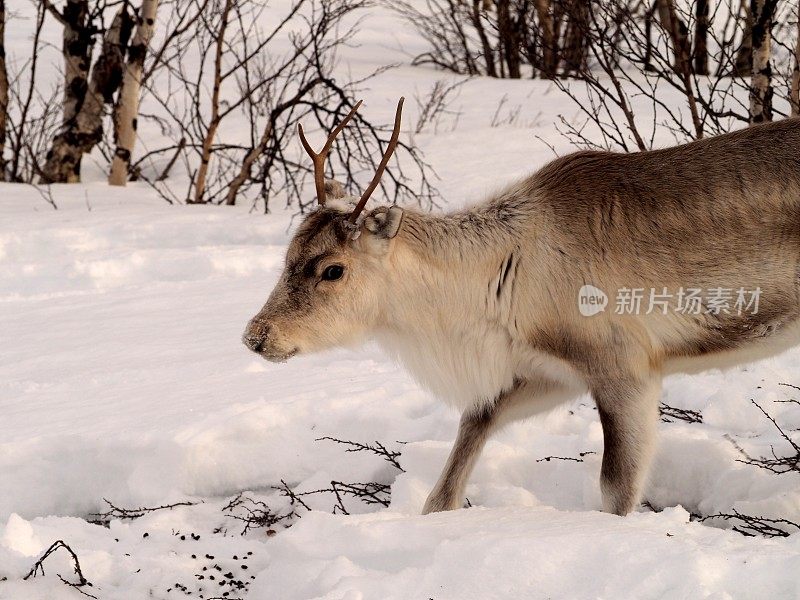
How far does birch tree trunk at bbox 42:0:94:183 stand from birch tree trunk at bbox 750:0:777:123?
6.69 meters

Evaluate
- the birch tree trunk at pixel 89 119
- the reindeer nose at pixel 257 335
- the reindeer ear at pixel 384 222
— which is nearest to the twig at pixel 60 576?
the reindeer nose at pixel 257 335

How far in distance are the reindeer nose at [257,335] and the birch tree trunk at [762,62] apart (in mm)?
4056

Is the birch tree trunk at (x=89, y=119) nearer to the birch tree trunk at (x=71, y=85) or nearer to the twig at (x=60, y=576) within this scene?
the birch tree trunk at (x=71, y=85)

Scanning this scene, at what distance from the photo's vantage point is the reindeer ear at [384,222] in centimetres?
390

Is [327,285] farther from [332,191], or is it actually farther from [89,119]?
[89,119]

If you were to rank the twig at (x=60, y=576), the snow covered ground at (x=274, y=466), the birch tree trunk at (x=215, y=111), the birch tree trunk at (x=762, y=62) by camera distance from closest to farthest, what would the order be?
the snow covered ground at (x=274, y=466) → the twig at (x=60, y=576) → the birch tree trunk at (x=762, y=62) → the birch tree trunk at (x=215, y=111)

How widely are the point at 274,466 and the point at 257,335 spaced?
2.76ft

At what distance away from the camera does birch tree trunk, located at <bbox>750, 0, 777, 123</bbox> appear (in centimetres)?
659

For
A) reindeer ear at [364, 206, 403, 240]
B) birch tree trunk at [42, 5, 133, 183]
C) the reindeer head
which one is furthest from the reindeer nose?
birch tree trunk at [42, 5, 133, 183]

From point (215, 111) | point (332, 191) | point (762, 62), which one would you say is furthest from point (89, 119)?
point (332, 191)

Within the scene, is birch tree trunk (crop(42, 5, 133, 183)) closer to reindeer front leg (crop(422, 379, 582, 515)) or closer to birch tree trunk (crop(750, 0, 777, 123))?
birch tree trunk (crop(750, 0, 777, 123))

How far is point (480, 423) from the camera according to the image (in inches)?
169

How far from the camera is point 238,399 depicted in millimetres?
Answer: 5098

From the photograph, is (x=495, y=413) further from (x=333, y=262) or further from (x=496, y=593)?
(x=496, y=593)
